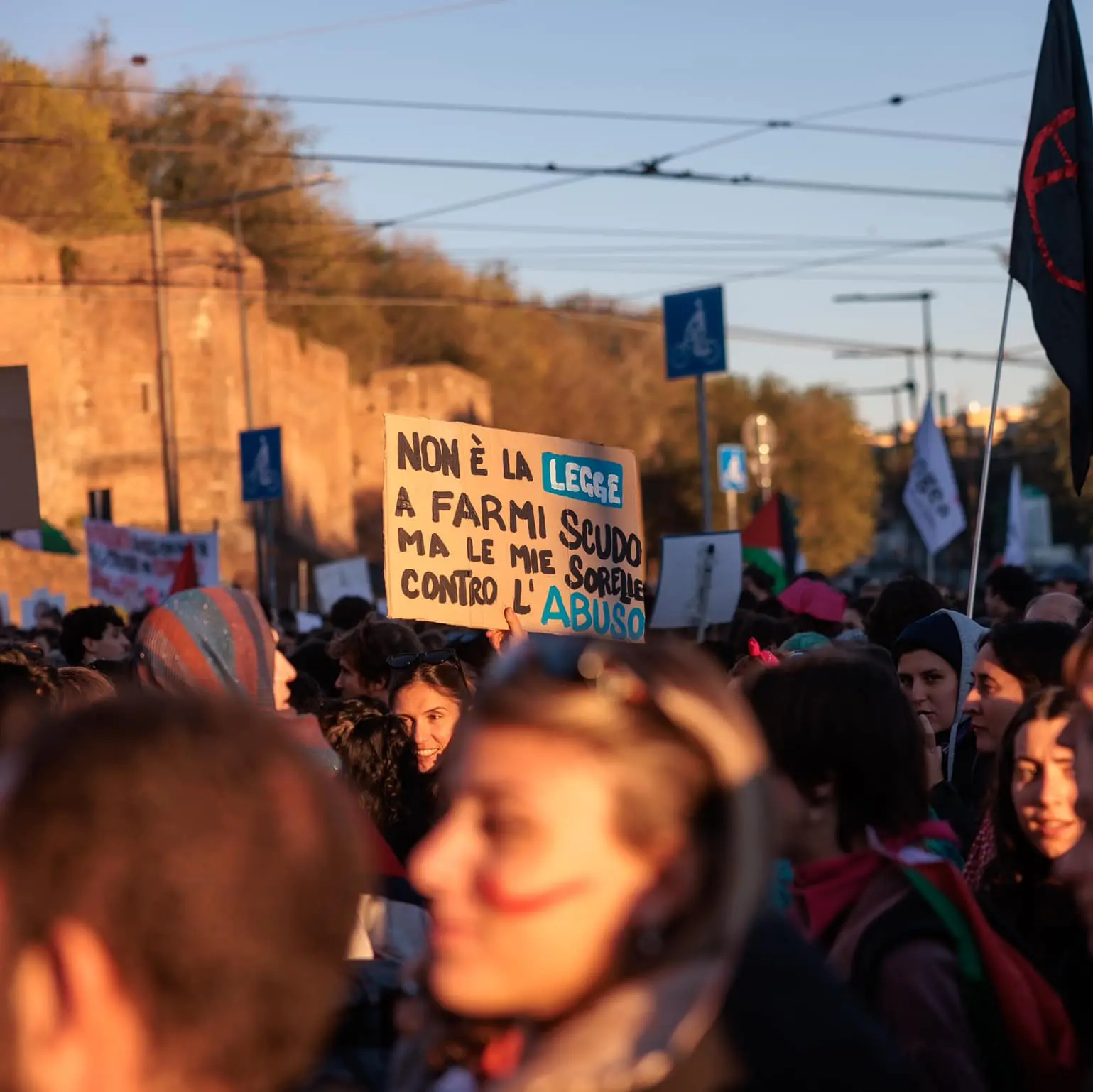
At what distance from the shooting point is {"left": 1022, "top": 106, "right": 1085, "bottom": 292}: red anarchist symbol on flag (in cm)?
730

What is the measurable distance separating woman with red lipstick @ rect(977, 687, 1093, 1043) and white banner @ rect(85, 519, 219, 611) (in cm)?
1430

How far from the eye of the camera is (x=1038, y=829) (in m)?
3.15

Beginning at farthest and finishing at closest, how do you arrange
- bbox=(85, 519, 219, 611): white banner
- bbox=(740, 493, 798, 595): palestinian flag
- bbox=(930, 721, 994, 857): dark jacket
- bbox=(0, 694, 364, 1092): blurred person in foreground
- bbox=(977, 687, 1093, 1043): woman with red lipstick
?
bbox=(740, 493, 798, 595): palestinian flag
bbox=(85, 519, 219, 611): white banner
bbox=(930, 721, 994, 857): dark jacket
bbox=(977, 687, 1093, 1043): woman with red lipstick
bbox=(0, 694, 364, 1092): blurred person in foreground

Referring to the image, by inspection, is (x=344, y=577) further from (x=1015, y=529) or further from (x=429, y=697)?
(x=429, y=697)

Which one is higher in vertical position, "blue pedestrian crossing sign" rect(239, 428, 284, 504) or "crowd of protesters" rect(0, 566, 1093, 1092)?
"crowd of protesters" rect(0, 566, 1093, 1092)

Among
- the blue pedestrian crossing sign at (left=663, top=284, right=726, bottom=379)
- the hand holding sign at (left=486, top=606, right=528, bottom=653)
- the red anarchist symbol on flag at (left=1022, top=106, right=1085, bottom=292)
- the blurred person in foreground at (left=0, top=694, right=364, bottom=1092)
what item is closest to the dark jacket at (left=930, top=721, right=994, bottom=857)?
the hand holding sign at (left=486, top=606, right=528, bottom=653)

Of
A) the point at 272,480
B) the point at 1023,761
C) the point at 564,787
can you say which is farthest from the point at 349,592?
the point at 564,787

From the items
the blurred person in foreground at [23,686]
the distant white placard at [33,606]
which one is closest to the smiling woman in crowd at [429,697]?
the blurred person in foreground at [23,686]

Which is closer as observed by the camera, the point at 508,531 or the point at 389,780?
the point at 389,780

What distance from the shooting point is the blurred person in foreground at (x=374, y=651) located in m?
5.89

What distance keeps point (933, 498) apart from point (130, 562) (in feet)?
24.5

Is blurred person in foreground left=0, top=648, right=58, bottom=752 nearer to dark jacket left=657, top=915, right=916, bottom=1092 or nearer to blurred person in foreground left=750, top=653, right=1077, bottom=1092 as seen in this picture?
blurred person in foreground left=750, top=653, right=1077, bottom=1092

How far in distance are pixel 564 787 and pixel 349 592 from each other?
19.3 m

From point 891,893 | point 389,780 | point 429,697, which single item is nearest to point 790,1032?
point 891,893
